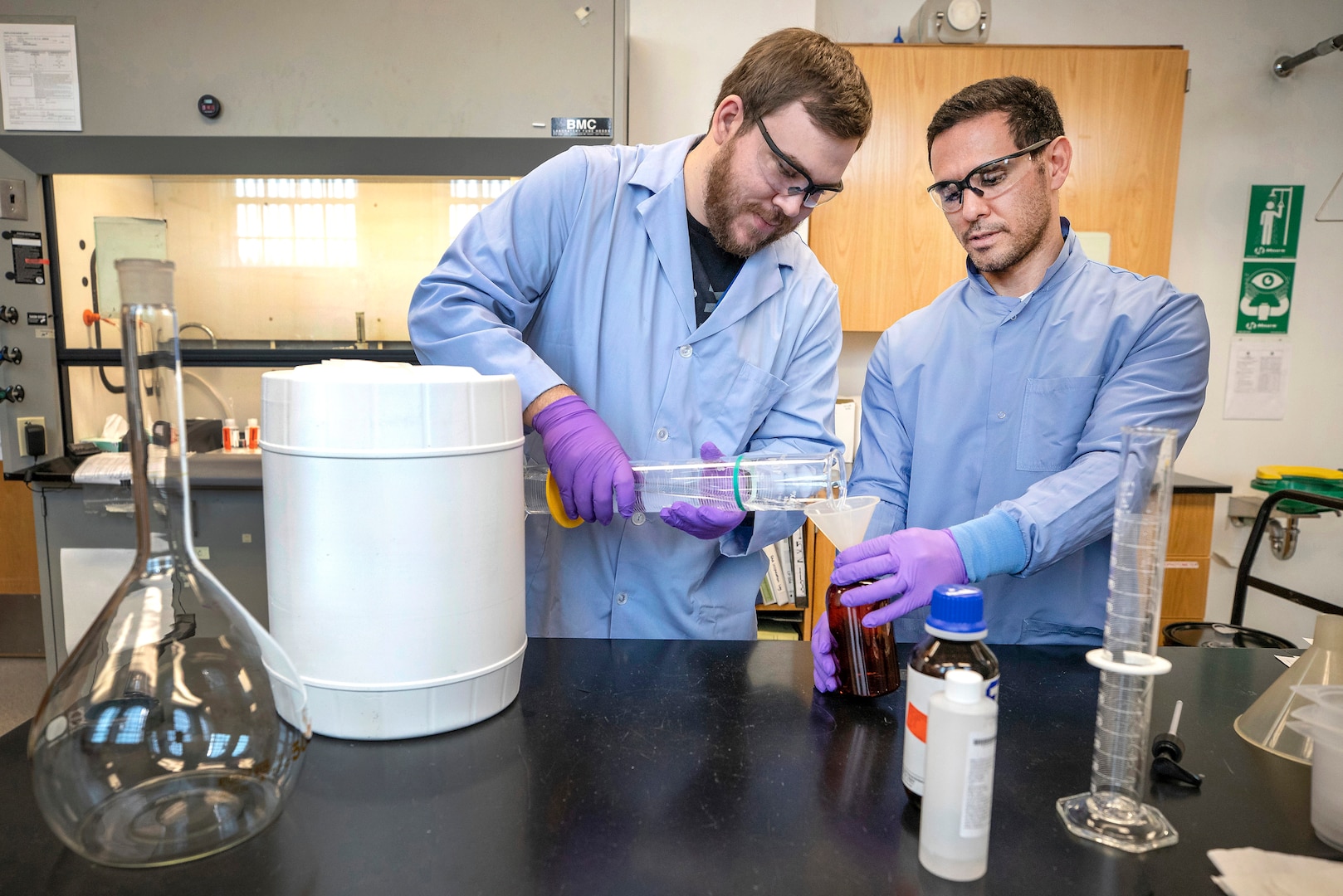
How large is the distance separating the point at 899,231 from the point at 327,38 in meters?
1.88

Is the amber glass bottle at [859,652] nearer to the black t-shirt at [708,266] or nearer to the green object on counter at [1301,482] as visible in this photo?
the black t-shirt at [708,266]

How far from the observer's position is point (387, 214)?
2.66m

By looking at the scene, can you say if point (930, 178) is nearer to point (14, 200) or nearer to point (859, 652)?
point (859, 652)

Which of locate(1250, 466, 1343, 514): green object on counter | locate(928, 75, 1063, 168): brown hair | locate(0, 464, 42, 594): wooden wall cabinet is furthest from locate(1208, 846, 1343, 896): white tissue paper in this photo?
locate(0, 464, 42, 594): wooden wall cabinet

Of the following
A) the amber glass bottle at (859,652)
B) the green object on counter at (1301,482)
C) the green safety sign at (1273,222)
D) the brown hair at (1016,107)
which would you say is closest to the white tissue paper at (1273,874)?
the amber glass bottle at (859,652)

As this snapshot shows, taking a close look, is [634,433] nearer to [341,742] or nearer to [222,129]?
[341,742]

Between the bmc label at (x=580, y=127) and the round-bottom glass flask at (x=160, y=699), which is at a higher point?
the bmc label at (x=580, y=127)

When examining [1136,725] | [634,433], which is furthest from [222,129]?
[1136,725]

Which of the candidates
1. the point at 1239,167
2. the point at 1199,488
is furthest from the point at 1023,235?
the point at 1239,167

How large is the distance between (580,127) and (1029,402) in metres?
1.49

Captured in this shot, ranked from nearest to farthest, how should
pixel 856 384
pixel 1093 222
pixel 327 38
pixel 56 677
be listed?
pixel 56 677, pixel 327 38, pixel 1093 222, pixel 856 384

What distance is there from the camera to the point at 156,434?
55 cm

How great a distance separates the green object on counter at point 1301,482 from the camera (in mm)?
2760

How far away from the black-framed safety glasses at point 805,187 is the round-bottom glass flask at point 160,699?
35.6 inches
